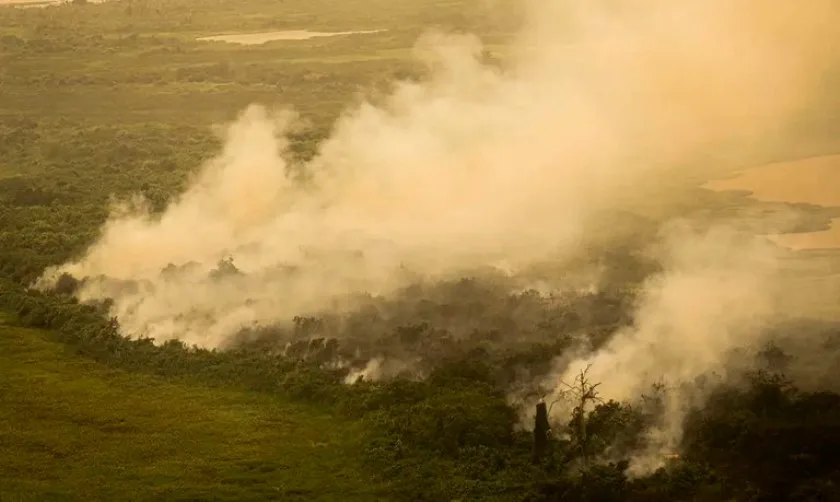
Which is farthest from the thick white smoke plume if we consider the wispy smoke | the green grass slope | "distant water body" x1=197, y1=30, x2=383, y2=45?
"distant water body" x1=197, y1=30, x2=383, y2=45

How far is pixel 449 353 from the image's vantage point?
42.8 metres

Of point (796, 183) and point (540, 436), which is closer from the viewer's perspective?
point (540, 436)

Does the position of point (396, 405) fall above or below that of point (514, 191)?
below

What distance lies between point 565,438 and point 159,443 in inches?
585

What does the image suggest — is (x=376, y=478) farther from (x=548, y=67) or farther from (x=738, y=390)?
(x=548, y=67)

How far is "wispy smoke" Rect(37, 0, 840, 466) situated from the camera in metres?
47.5

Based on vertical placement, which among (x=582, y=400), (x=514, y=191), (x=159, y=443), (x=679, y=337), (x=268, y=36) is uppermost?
(x=268, y=36)

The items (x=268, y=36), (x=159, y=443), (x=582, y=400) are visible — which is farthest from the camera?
(x=268, y=36)

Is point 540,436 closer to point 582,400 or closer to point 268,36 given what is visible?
point 582,400

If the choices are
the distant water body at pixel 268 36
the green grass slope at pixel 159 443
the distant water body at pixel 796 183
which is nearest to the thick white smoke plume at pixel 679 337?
the distant water body at pixel 796 183

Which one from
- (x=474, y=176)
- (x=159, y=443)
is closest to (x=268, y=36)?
(x=474, y=176)

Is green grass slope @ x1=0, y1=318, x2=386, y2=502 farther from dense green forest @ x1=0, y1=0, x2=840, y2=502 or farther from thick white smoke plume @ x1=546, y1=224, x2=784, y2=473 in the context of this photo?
thick white smoke plume @ x1=546, y1=224, x2=784, y2=473

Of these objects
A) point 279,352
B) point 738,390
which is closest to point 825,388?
point 738,390

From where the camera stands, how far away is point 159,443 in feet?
129
